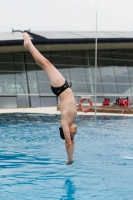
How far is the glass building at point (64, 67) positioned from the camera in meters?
31.3

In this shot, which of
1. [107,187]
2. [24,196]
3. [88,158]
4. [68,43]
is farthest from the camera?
[68,43]

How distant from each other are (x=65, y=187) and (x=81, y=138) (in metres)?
6.22

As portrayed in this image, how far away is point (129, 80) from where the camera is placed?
3488 centimetres

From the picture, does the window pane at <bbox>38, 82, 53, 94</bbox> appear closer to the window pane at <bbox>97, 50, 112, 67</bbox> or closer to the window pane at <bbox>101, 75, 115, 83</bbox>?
the window pane at <bbox>101, 75, 115, 83</bbox>

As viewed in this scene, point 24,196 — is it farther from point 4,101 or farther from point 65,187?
point 4,101

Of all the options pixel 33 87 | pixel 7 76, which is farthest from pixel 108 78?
pixel 7 76

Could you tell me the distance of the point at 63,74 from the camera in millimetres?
33812

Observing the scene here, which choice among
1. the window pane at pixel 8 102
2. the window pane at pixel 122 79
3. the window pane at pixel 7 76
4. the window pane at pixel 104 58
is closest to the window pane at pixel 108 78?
the window pane at pixel 122 79

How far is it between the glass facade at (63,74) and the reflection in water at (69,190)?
24260 mm

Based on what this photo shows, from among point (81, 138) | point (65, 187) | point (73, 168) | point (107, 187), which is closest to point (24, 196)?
point (65, 187)

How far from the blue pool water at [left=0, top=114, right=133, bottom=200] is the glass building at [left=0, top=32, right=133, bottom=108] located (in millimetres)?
17634

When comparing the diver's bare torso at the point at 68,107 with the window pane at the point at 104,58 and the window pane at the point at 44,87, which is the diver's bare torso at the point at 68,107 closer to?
the window pane at the point at 44,87

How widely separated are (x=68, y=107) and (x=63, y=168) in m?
2.43

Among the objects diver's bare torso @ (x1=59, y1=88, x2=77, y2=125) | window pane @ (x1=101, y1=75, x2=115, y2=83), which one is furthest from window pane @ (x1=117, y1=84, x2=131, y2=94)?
diver's bare torso @ (x1=59, y1=88, x2=77, y2=125)
